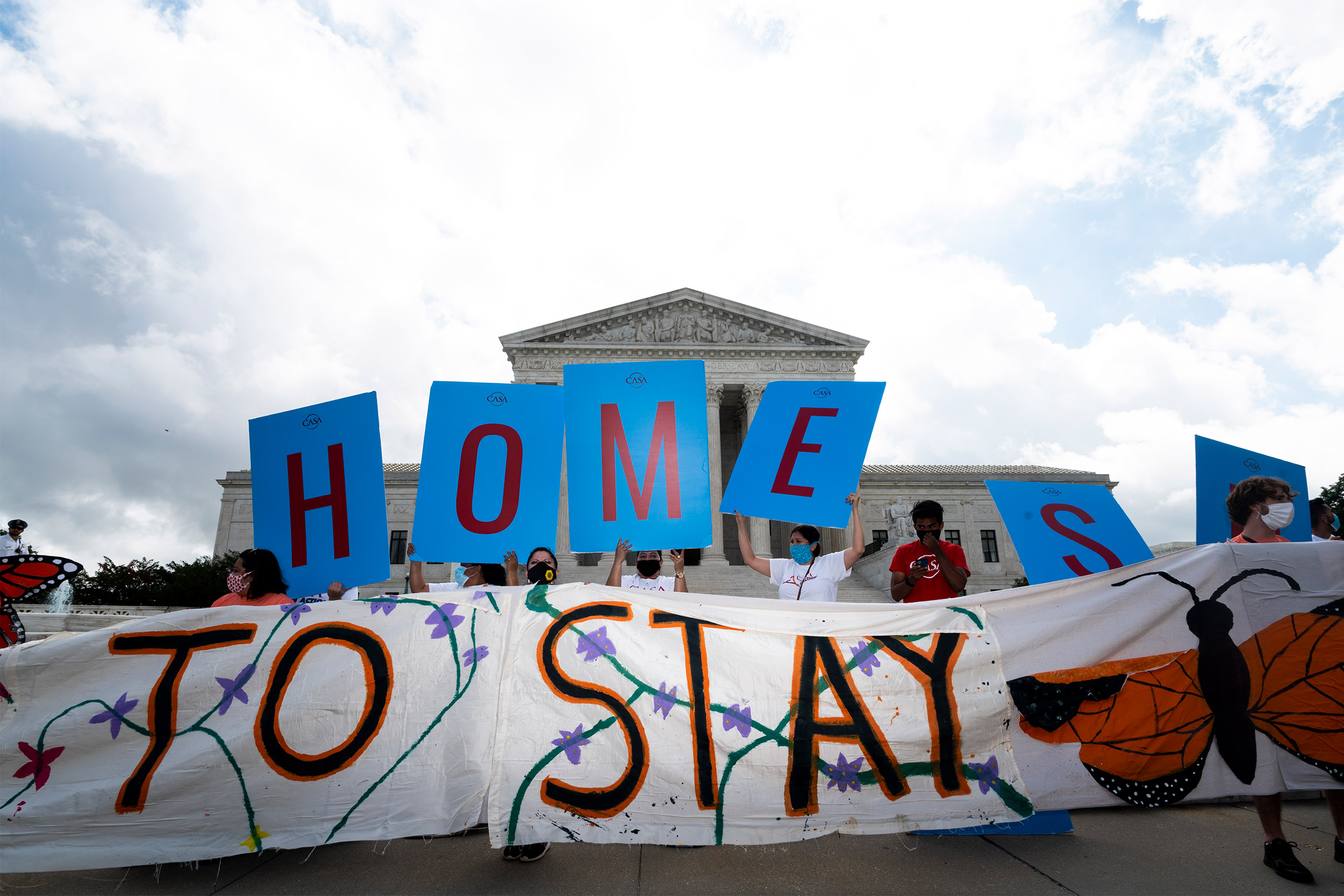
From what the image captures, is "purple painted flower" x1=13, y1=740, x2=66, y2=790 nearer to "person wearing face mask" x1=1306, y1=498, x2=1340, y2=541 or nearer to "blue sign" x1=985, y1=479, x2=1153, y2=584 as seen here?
"blue sign" x1=985, y1=479, x2=1153, y2=584

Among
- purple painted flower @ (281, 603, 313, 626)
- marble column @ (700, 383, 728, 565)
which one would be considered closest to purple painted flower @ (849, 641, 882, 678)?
purple painted flower @ (281, 603, 313, 626)

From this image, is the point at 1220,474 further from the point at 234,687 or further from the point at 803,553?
the point at 234,687

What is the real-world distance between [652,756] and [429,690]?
1.20 metres

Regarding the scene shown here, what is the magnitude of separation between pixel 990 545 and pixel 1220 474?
3089cm

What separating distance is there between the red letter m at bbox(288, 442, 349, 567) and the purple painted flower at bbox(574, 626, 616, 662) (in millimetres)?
2428

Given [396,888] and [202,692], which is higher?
[202,692]

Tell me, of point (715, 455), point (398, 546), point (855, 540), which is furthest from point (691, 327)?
point (855, 540)

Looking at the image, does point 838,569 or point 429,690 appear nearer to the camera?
point 429,690

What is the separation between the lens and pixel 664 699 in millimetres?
3445

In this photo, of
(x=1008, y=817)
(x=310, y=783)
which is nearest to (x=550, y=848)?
(x=310, y=783)

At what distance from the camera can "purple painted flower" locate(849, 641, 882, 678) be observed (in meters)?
3.56

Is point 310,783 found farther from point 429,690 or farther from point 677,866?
point 677,866

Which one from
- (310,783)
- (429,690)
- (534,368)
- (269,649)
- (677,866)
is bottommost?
(677,866)

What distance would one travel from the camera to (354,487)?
5125 mm
